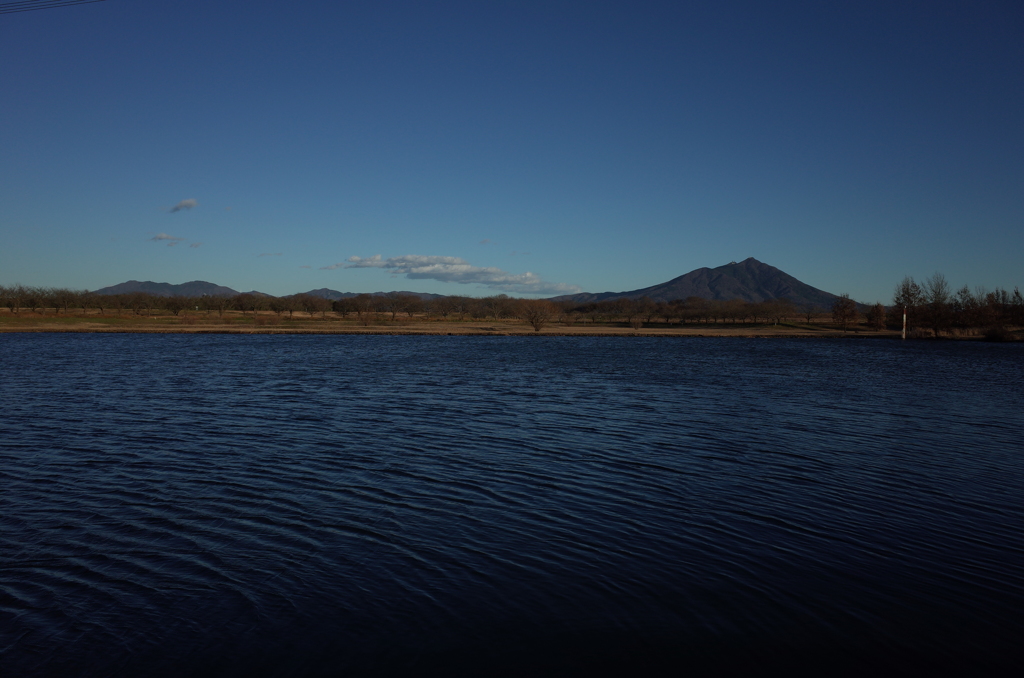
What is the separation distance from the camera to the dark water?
6781 millimetres

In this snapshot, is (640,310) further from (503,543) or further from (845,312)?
(503,543)

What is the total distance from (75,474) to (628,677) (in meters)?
12.7

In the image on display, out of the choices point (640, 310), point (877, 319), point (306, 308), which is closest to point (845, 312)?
point (877, 319)

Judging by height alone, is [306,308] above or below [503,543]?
above

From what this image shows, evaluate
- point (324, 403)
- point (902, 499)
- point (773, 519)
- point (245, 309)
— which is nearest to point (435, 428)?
point (324, 403)

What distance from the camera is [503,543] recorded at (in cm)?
973

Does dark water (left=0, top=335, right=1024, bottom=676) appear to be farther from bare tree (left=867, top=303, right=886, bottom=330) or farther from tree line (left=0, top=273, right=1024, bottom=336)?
A: bare tree (left=867, top=303, right=886, bottom=330)

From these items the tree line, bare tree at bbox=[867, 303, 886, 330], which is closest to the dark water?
the tree line

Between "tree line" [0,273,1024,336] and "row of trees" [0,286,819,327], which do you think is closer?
"tree line" [0,273,1024,336]

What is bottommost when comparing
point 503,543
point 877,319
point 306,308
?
point 503,543

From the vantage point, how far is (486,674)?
6309mm

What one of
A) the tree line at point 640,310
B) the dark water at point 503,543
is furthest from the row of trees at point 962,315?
the dark water at point 503,543

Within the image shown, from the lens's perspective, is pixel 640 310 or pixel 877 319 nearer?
pixel 877 319

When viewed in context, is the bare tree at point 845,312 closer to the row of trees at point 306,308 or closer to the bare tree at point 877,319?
the bare tree at point 877,319
